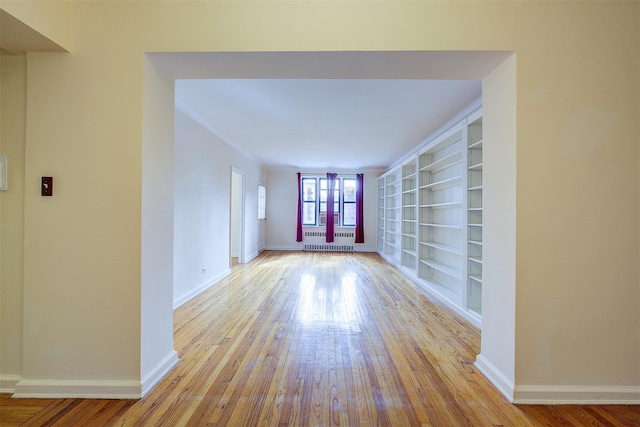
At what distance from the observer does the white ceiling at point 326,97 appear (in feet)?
6.61

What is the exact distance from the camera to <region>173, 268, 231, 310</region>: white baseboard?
12.4ft

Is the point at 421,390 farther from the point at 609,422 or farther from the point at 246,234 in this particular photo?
the point at 246,234

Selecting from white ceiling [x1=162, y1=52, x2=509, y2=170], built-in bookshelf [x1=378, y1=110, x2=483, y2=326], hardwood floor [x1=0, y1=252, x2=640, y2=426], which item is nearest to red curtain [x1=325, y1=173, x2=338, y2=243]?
built-in bookshelf [x1=378, y1=110, x2=483, y2=326]

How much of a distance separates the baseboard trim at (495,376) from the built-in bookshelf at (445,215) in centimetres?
100

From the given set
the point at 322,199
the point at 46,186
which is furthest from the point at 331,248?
the point at 46,186

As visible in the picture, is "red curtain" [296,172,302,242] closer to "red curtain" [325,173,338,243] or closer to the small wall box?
"red curtain" [325,173,338,243]

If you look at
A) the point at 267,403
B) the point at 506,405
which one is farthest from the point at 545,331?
the point at 267,403

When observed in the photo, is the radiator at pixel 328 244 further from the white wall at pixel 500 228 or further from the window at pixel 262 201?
the white wall at pixel 500 228

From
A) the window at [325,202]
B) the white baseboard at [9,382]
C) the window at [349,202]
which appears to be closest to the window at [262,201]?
the window at [325,202]

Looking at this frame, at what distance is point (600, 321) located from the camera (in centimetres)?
190

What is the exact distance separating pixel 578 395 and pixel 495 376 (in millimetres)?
449

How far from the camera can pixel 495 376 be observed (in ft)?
6.83

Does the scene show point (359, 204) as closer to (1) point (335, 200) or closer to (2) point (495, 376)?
(1) point (335, 200)

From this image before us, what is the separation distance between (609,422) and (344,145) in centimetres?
508
